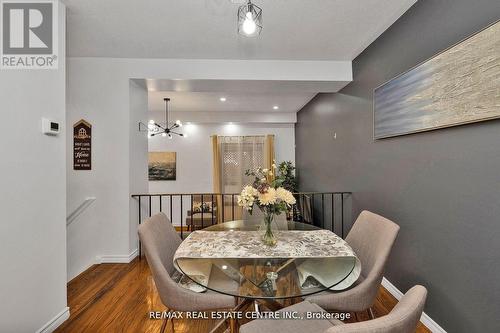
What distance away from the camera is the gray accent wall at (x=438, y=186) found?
141 cm

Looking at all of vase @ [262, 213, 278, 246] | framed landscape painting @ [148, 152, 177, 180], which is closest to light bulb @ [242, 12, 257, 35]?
vase @ [262, 213, 278, 246]

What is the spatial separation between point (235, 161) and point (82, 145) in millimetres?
3706

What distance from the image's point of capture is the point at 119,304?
85.5 inches

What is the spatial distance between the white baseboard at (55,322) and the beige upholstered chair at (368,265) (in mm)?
1877

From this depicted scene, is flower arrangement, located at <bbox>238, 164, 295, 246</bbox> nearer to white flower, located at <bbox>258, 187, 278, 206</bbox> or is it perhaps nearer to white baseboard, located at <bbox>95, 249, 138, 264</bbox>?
white flower, located at <bbox>258, 187, 278, 206</bbox>

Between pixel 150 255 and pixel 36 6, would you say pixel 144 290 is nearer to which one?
pixel 150 255

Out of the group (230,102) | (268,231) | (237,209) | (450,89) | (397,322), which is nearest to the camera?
(397,322)

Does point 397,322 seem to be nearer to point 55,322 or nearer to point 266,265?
point 266,265

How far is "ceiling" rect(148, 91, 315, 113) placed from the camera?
4.53 meters

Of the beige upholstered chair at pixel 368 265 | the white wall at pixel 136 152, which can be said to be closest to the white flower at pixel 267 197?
the beige upholstered chair at pixel 368 265

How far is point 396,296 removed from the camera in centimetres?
227

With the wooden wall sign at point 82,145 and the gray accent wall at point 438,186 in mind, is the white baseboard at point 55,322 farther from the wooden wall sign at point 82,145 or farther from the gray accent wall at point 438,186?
the gray accent wall at point 438,186

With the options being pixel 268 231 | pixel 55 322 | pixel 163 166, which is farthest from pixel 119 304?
pixel 163 166

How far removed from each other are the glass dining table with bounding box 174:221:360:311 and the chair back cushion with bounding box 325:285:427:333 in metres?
0.53
